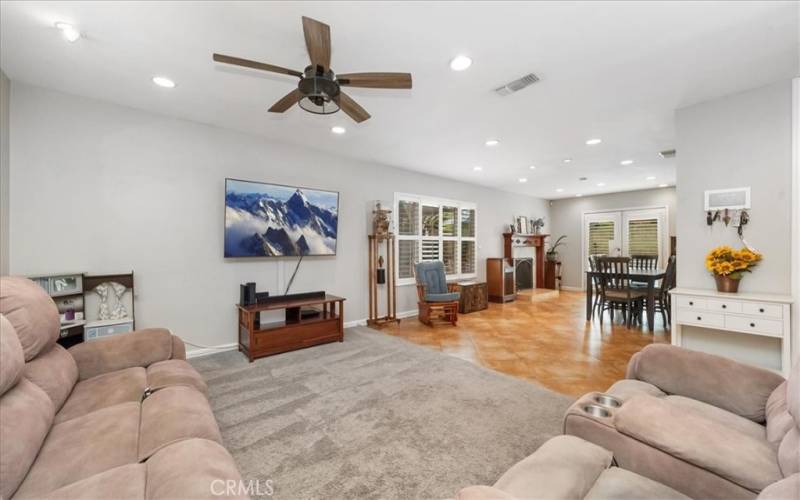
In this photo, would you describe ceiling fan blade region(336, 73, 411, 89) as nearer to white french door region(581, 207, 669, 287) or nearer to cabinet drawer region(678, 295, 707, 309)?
cabinet drawer region(678, 295, 707, 309)

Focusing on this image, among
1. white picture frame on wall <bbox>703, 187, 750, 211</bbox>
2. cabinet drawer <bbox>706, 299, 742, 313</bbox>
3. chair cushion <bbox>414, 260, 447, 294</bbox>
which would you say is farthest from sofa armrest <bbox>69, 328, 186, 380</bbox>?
white picture frame on wall <bbox>703, 187, 750, 211</bbox>

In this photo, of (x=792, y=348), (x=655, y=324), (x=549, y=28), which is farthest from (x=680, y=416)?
(x=655, y=324)

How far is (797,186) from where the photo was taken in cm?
261

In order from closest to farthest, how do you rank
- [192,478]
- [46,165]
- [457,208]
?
1. [192,478]
2. [46,165]
3. [457,208]

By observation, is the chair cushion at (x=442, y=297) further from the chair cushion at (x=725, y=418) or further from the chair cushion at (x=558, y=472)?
the chair cushion at (x=558, y=472)

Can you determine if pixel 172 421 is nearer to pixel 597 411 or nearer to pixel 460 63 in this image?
pixel 597 411

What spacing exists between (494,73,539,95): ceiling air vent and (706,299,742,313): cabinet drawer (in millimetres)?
2468

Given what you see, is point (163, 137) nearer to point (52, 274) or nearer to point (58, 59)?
point (58, 59)

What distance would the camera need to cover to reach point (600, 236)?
8469 millimetres

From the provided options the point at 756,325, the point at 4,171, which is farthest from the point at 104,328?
the point at 756,325

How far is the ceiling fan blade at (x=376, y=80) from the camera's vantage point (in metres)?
1.95

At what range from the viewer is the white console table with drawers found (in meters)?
2.51

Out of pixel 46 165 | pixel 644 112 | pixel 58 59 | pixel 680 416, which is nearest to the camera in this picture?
pixel 680 416

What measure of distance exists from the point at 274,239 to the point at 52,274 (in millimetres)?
1925
